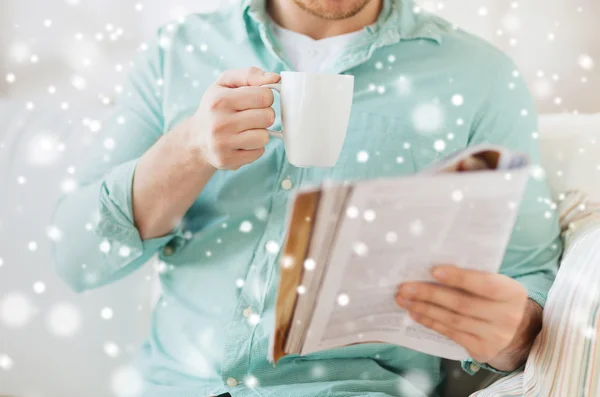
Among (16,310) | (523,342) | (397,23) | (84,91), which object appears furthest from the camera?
(84,91)

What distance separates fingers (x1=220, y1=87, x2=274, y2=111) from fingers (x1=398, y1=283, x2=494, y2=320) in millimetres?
296

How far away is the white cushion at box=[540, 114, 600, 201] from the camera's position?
3.41 feet

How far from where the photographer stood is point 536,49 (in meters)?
1.32

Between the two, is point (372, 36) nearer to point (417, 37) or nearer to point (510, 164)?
point (417, 37)

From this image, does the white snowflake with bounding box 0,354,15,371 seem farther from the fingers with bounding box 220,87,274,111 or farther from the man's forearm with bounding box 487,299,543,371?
the man's forearm with bounding box 487,299,543,371

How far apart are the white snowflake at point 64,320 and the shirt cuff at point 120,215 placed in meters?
0.24

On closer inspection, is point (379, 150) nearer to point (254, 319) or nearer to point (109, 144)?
point (254, 319)

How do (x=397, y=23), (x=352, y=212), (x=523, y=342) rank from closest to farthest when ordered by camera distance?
(x=352, y=212)
(x=523, y=342)
(x=397, y=23)

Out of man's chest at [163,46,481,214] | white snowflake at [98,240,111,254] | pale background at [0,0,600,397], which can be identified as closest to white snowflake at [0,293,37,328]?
pale background at [0,0,600,397]

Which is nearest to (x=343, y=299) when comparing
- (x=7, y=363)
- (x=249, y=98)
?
(x=249, y=98)

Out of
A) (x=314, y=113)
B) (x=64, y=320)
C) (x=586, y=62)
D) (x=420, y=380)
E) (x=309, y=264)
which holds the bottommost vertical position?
(x=420, y=380)

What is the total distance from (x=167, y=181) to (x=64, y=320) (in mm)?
440

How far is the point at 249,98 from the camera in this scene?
0.77 meters

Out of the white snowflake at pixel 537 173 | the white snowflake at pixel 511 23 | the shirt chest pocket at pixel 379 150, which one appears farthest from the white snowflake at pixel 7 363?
the white snowflake at pixel 511 23
